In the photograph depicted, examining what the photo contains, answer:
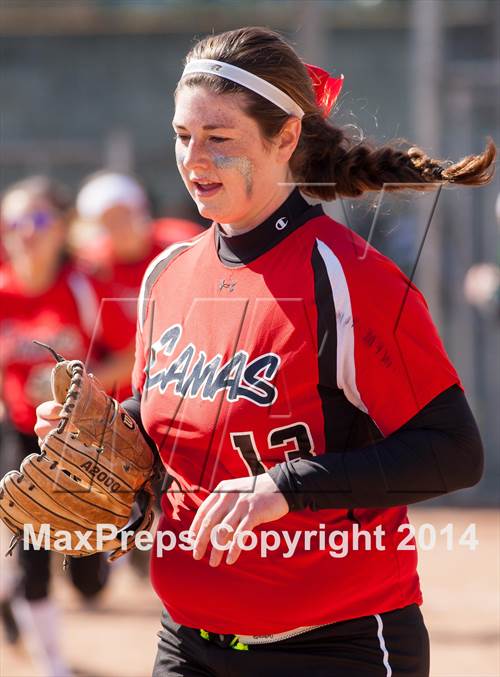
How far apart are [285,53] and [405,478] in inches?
37.2

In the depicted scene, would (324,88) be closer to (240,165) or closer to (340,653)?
(240,165)

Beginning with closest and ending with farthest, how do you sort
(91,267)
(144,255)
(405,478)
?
(405,478) → (91,267) → (144,255)

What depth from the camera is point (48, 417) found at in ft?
8.69

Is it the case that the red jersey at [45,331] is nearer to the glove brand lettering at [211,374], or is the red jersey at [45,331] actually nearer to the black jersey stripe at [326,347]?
the glove brand lettering at [211,374]

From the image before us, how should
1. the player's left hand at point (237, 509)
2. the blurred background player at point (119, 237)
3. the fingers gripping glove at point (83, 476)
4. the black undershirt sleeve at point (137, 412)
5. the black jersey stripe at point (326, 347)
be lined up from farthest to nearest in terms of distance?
1. the blurred background player at point (119, 237)
2. the black undershirt sleeve at point (137, 412)
3. the fingers gripping glove at point (83, 476)
4. the black jersey stripe at point (326, 347)
5. the player's left hand at point (237, 509)

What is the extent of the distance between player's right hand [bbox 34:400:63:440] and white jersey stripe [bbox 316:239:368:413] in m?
0.68

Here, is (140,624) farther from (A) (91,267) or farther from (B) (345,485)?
(B) (345,485)

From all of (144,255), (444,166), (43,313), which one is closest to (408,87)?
(144,255)

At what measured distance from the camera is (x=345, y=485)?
2236 millimetres

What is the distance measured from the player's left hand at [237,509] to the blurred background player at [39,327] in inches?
111

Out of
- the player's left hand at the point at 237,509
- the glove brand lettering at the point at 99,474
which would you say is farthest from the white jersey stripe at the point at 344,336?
the glove brand lettering at the point at 99,474

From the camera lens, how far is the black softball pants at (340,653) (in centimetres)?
236

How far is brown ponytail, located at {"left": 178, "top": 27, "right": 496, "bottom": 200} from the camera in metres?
2.43

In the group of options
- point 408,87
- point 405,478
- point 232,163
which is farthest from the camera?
point 408,87
